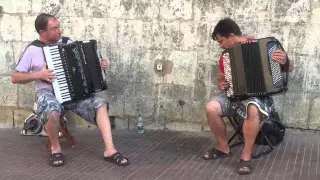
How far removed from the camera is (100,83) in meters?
4.90

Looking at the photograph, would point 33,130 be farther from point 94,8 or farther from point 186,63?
point 186,63

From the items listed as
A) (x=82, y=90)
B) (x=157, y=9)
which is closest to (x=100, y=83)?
(x=82, y=90)

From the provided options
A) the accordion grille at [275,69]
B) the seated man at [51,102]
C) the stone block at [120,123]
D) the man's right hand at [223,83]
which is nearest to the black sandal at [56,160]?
the seated man at [51,102]

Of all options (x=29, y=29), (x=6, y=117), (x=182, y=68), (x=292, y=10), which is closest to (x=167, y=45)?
(x=182, y=68)

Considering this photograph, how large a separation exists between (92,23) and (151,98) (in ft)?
3.88

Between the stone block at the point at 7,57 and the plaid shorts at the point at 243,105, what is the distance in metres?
2.81

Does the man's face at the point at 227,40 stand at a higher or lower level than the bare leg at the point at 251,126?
higher

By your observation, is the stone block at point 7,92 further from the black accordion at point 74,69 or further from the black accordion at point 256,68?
the black accordion at point 256,68

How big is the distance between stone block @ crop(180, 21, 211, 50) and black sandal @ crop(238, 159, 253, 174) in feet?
5.57

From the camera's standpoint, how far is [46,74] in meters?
4.59

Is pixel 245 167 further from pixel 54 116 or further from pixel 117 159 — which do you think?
pixel 54 116

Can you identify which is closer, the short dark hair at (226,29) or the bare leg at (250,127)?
the bare leg at (250,127)

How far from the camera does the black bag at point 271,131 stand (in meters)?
4.66

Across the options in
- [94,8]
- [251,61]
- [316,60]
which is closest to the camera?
[251,61]
